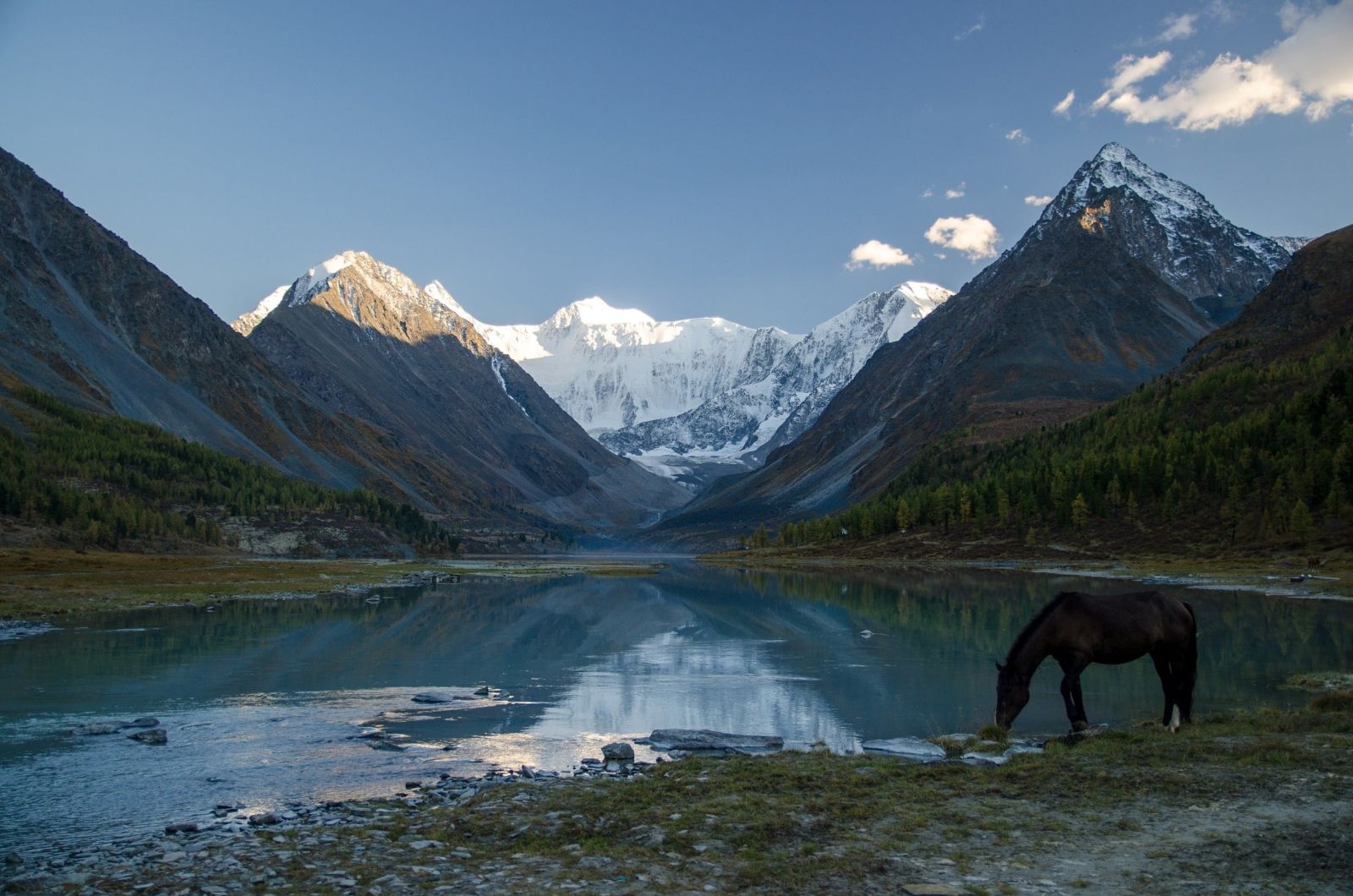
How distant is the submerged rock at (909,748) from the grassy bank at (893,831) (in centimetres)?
221

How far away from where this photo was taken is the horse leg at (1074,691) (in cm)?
2086

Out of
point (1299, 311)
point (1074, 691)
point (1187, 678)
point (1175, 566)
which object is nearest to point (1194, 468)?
point (1175, 566)

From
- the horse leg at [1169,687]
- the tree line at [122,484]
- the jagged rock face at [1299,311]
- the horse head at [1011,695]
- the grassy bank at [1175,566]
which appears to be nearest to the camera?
the horse leg at [1169,687]

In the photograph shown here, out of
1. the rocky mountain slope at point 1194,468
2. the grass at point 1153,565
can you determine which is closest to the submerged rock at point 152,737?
the grass at point 1153,565

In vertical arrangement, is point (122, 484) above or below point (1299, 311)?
below

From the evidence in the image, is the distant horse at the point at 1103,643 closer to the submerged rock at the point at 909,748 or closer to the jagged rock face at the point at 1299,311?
the submerged rock at the point at 909,748

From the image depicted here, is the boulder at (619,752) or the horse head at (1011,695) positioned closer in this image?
the horse head at (1011,695)

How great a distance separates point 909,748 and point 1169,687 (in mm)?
6335

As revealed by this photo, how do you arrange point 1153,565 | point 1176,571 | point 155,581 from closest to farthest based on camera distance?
1. point 1176,571
2. point 155,581
3. point 1153,565

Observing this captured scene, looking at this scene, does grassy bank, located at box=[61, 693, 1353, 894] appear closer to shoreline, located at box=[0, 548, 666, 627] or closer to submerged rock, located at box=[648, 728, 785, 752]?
submerged rock, located at box=[648, 728, 785, 752]

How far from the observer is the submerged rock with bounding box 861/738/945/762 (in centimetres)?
2097

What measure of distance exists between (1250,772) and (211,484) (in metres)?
179

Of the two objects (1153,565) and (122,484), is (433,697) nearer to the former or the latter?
(1153,565)

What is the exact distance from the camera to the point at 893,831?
1370 centimetres
